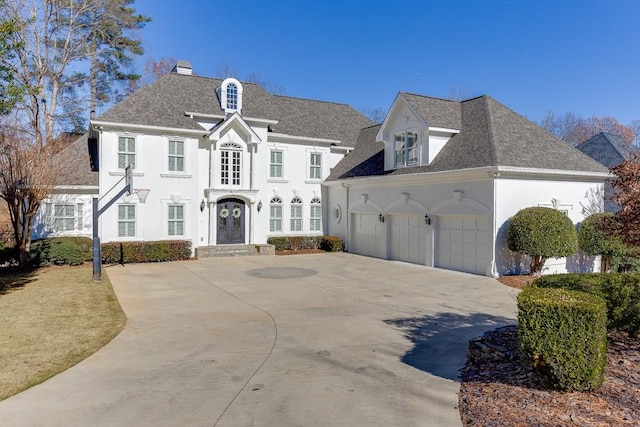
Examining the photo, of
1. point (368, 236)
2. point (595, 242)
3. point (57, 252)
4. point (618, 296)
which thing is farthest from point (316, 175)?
point (618, 296)

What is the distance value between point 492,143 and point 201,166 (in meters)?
13.8

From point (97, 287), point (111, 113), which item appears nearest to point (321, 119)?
point (111, 113)

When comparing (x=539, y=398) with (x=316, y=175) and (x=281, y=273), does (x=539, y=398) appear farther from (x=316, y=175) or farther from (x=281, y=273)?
(x=316, y=175)

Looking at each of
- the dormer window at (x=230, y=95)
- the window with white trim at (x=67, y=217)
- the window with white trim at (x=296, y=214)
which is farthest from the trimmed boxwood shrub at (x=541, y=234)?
the window with white trim at (x=67, y=217)

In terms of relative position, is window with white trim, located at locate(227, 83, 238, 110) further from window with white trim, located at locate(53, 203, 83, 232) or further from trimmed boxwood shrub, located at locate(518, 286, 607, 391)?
trimmed boxwood shrub, located at locate(518, 286, 607, 391)

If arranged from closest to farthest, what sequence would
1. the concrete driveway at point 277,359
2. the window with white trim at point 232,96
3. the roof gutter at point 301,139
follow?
the concrete driveway at point 277,359 → the window with white trim at point 232,96 → the roof gutter at point 301,139

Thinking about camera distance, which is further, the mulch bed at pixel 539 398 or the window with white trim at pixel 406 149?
the window with white trim at pixel 406 149

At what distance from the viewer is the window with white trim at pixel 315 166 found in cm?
2517

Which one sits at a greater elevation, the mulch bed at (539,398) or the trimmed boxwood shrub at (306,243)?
the trimmed boxwood shrub at (306,243)

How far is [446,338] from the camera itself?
800 cm

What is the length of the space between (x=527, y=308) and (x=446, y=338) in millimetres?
3050

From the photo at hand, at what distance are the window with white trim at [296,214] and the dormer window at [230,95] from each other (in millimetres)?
5951

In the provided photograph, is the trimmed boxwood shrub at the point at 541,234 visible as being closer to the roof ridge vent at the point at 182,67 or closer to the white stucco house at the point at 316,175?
the white stucco house at the point at 316,175

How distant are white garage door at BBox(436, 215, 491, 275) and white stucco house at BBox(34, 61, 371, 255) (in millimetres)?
9564
